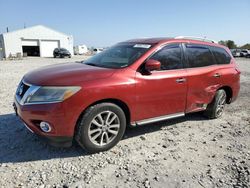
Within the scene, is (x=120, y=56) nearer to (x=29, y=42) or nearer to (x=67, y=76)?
(x=67, y=76)

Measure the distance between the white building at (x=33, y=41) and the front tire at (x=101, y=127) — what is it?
41211 millimetres

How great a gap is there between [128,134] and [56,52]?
111 feet

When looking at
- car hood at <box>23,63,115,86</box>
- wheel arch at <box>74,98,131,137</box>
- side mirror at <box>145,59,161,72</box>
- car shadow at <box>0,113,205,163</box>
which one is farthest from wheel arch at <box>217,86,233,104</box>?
car hood at <box>23,63,115,86</box>

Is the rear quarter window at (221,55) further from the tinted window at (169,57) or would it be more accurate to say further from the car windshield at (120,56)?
the car windshield at (120,56)

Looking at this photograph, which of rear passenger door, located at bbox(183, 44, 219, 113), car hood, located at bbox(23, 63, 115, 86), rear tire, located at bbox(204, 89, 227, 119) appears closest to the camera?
car hood, located at bbox(23, 63, 115, 86)

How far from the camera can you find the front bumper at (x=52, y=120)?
3252 millimetres

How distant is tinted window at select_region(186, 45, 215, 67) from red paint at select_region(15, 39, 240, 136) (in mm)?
119

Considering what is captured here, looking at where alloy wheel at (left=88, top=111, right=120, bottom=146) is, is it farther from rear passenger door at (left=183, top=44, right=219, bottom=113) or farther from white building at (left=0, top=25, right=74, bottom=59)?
white building at (left=0, top=25, right=74, bottom=59)

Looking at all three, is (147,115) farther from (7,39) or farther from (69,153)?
(7,39)

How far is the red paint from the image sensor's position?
332 cm

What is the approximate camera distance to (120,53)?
14.9 ft

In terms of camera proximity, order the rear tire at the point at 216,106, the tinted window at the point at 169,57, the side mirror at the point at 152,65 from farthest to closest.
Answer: the rear tire at the point at 216,106
the tinted window at the point at 169,57
the side mirror at the point at 152,65

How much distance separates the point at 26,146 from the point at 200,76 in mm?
3421

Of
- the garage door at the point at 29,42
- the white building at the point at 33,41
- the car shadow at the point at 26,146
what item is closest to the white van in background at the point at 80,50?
the white building at the point at 33,41
